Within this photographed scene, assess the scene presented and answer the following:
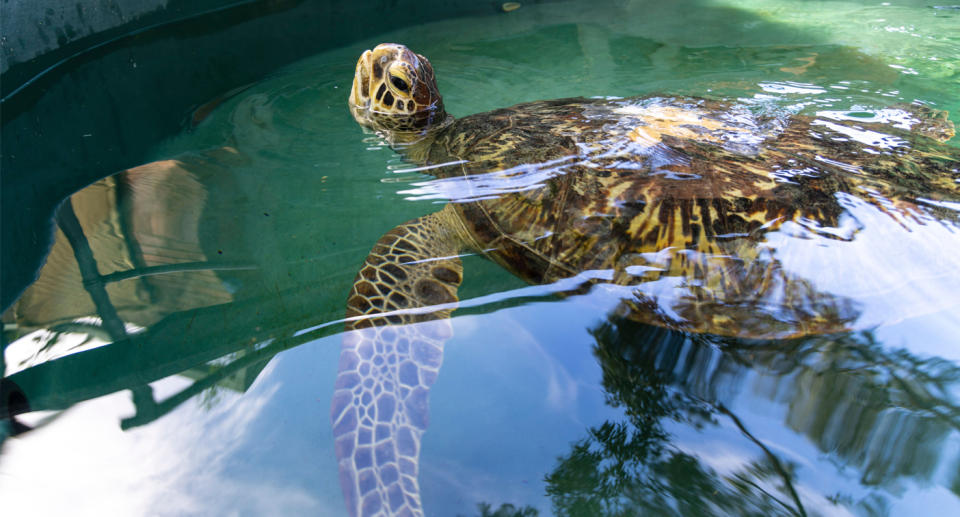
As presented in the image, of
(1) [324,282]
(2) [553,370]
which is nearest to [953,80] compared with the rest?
(2) [553,370]

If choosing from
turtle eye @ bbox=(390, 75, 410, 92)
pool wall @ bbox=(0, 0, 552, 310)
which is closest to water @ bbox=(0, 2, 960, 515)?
pool wall @ bbox=(0, 0, 552, 310)

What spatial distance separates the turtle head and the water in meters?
0.33

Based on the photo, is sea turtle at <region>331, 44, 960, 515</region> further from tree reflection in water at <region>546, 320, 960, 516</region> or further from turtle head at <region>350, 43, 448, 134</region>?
turtle head at <region>350, 43, 448, 134</region>

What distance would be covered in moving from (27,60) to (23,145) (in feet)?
2.54

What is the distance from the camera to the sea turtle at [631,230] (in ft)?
4.83

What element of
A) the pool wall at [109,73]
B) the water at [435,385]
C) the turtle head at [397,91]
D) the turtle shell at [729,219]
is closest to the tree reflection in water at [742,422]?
the water at [435,385]

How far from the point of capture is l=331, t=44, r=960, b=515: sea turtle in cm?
147

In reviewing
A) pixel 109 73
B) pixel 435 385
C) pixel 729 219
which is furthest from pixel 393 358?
pixel 109 73

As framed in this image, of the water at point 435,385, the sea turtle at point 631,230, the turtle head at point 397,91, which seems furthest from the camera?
the turtle head at point 397,91

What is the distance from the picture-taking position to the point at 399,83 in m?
2.56

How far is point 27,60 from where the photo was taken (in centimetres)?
283

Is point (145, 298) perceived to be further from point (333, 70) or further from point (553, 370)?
point (333, 70)

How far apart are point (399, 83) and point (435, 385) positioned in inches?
67.2

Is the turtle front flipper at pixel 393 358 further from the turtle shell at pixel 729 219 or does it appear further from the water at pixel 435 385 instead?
the turtle shell at pixel 729 219
